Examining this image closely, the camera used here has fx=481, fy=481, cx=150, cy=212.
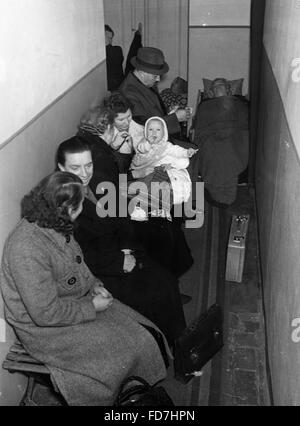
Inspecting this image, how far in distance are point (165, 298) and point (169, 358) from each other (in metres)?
0.36

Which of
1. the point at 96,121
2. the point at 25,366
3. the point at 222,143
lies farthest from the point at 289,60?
the point at 222,143

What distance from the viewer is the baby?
3.92 metres

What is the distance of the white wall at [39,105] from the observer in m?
2.35

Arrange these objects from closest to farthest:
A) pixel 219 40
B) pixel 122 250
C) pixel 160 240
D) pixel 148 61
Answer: pixel 122 250
pixel 160 240
pixel 148 61
pixel 219 40

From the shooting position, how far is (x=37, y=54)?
2758 mm

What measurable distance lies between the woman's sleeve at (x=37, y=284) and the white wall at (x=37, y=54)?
555 mm

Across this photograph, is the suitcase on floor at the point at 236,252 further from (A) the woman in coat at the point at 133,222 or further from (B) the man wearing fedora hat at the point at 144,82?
(B) the man wearing fedora hat at the point at 144,82

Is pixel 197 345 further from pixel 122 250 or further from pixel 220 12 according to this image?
pixel 220 12

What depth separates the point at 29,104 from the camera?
263cm

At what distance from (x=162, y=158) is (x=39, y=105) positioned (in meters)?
1.45

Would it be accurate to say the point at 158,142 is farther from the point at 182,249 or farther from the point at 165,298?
the point at 165,298

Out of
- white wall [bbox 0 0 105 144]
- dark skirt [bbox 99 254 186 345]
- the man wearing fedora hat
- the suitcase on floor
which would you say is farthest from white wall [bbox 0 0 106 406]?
the suitcase on floor

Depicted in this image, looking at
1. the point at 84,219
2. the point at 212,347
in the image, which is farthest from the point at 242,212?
the point at 84,219

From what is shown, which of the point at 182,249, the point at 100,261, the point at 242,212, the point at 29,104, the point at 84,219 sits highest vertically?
the point at 29,104
